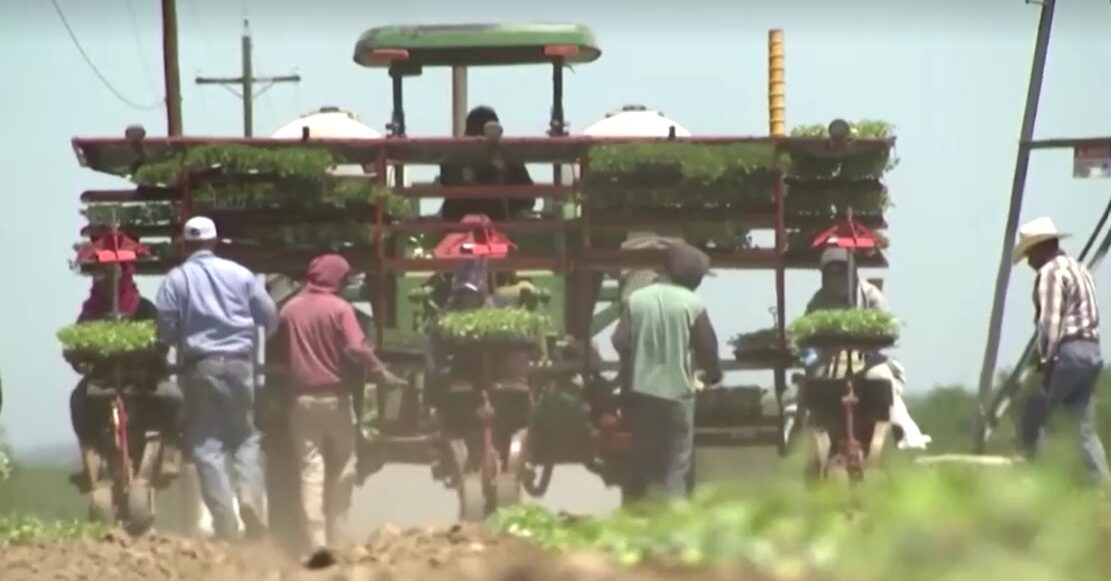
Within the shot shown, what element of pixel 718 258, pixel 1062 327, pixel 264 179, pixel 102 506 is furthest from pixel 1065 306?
pixel 102 506

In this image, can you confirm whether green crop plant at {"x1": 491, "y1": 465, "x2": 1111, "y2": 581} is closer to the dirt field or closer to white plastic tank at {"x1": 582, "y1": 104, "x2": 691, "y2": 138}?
the dirt field

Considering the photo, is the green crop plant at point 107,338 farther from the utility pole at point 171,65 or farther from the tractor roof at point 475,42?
the utility pole at point 171,65

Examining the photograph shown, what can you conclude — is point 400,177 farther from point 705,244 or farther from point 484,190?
point 705,244

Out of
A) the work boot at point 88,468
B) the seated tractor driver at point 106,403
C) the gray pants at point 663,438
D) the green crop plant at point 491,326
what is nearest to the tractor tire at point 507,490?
the gray pants at point 663,438

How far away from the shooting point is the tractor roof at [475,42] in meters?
13.2

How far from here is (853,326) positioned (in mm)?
11289

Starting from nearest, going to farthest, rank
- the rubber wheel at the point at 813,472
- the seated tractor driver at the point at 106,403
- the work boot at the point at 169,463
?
1. the rubber wheel at the point at 813,472
2. the seated tractor driver at the point at 106,403
3. the work boot at the point at 169,463

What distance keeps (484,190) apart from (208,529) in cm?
246

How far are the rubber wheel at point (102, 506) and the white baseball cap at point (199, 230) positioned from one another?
1439 millimetres

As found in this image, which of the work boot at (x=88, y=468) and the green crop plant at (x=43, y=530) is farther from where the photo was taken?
the work boot at (x=88, y=468)

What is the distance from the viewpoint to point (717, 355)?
11.4 m

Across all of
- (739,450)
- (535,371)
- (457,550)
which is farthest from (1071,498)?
(535,371)

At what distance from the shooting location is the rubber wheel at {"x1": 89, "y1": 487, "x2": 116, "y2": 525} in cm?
1120

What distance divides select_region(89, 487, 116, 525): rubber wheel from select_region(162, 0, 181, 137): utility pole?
7.00 m
